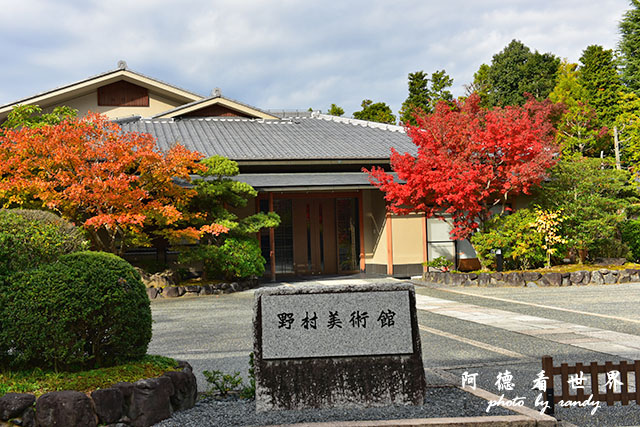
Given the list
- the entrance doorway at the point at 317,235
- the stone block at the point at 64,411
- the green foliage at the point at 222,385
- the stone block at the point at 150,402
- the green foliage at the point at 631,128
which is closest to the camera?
the stone block at the point at 64,411

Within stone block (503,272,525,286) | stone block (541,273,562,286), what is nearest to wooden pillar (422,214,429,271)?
stone block (503,272,525,286)

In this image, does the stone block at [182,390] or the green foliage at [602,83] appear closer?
the stone block at [182,390]

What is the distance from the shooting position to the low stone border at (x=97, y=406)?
4414 millimetres

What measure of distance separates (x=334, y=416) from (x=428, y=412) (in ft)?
2.53

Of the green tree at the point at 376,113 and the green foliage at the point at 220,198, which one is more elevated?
the green tree at the point at 376,113

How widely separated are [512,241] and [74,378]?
1345 centimetres

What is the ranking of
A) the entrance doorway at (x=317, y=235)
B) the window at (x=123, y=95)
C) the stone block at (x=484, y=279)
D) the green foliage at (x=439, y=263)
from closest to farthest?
the stone block at (x=484, y=279)
the green foliage at (x=439, y=263)
the entrance doorway at (x=317, y=235)
the window at (x=123, y=95)

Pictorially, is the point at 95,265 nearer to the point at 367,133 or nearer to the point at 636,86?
the point at 367,133

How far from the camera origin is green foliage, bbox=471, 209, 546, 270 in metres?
15.8

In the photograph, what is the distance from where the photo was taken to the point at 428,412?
477cm

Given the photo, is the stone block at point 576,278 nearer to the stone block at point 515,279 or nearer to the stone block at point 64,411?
the stone block at point 515,279

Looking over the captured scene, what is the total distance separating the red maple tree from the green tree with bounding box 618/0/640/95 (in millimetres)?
17448

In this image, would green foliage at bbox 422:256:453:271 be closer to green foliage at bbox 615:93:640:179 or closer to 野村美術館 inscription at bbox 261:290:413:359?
green foliage at bbox 615:93:640:179

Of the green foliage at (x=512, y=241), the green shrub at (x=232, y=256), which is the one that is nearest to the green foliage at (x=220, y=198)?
the green shrub at (x=232, y=256)
